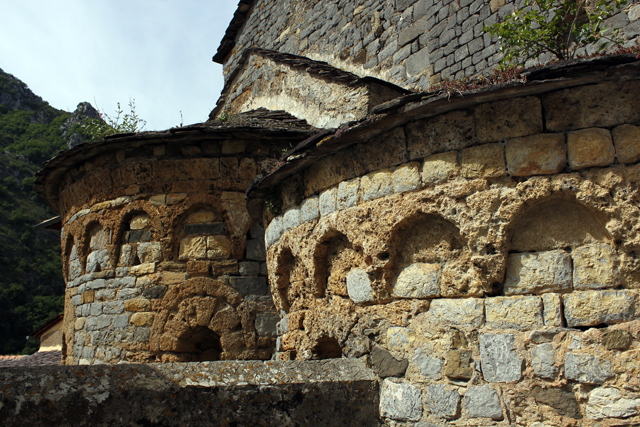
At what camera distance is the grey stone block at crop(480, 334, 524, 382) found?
243 cm

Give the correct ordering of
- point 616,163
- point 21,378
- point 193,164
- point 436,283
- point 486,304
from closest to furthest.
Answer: point 21,378 < point 616,163 < point 486,304 < point 436,283 < point 193,164

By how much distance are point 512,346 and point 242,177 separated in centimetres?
388

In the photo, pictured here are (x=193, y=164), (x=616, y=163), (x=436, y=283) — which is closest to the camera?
(x=616, y=163)

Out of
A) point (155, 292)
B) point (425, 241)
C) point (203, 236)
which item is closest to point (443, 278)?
point (425, 241)

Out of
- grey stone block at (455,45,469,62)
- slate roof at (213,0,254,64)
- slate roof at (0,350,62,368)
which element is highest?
slate roof at (213,0,254,64)

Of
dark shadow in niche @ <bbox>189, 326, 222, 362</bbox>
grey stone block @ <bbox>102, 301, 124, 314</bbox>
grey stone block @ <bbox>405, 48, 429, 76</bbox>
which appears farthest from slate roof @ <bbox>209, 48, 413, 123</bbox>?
grey stone block @ <bbox>102, 301, 124, 314</bbox>

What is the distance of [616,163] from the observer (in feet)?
7.79

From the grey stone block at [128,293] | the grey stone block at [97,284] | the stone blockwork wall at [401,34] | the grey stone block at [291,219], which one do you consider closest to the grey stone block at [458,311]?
the grey stone block at [291,219]

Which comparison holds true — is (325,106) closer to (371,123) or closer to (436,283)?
(371,123)

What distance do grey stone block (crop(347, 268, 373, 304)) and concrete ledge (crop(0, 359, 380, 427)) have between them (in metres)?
0.40

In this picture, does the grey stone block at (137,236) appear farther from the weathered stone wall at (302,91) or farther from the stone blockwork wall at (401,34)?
the stone blockwork wall at (401,34)

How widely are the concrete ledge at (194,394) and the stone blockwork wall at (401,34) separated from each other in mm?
5460

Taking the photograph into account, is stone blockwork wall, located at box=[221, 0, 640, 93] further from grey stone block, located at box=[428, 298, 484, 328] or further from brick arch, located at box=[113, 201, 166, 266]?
grey stone block, located at box=[428, 298, 484, 328]

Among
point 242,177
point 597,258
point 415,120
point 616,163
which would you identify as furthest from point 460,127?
point 242,177
